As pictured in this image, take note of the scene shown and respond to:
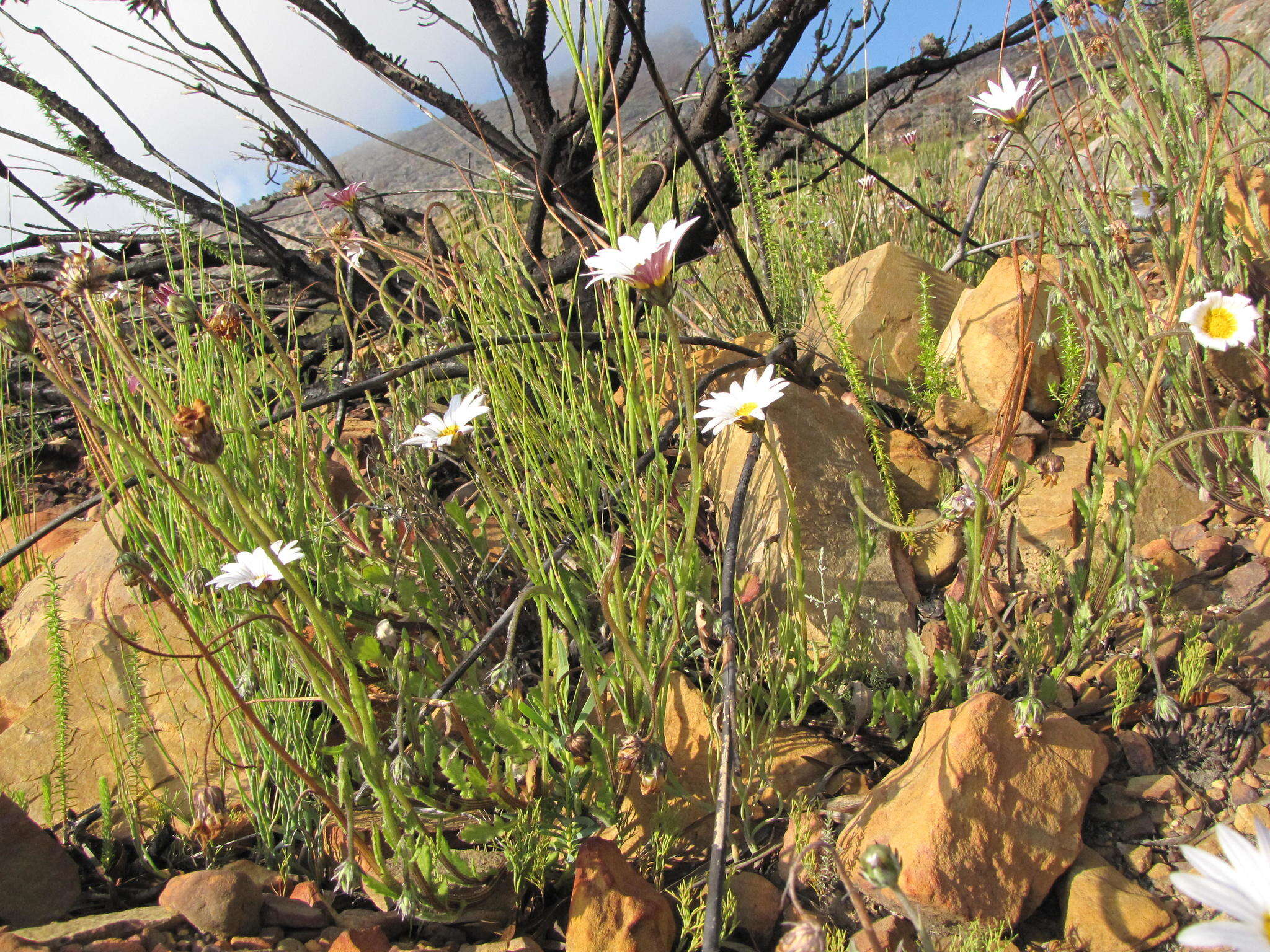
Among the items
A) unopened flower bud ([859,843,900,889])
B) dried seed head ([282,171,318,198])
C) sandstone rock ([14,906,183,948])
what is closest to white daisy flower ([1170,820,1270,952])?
unopened flower bud ([859,843,900,889])

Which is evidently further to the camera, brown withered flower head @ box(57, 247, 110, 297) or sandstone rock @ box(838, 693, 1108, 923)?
brown withered flower head @ box(57, 247, 110, 297)

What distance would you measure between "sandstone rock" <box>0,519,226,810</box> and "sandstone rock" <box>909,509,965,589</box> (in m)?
1.40

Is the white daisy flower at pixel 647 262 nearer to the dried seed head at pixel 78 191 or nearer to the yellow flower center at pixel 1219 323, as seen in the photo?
the yellow flower center at pixel 1219 323

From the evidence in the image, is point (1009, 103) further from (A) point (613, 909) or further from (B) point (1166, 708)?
(A) point (613, 909)

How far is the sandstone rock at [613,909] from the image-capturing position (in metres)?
1.04

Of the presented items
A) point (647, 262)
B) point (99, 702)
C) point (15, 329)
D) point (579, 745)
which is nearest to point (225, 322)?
point (15, 329)

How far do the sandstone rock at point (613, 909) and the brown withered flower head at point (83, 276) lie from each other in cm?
116

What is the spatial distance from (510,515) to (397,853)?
1.72 feet

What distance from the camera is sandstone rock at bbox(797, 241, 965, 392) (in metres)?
2.14

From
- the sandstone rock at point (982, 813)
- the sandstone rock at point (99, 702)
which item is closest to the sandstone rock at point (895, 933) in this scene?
the sandstone rock at point (982, 813)

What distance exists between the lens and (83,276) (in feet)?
4.44

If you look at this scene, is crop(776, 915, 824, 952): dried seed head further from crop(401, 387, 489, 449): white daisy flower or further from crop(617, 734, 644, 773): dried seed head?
crop(401, 387, 489, 449): white daisy flower

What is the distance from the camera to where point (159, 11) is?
2.27 meters

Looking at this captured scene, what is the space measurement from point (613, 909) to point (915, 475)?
1.18m
